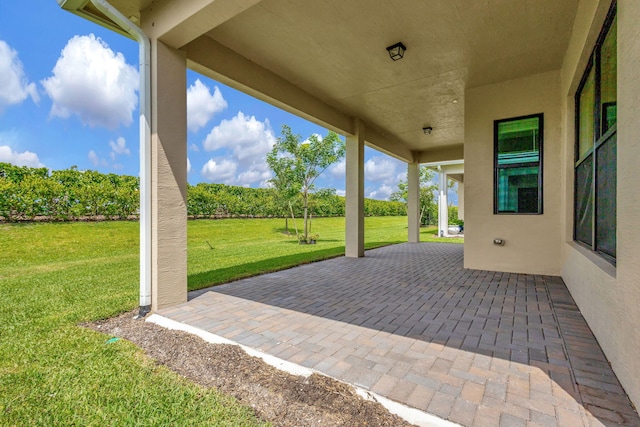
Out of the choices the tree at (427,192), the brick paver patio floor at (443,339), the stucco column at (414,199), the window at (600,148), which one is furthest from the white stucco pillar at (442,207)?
the window at (600,148)

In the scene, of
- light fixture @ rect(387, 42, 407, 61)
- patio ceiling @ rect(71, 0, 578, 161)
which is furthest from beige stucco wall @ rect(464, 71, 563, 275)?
light fixture @ rect(387, 42, 407, 61)

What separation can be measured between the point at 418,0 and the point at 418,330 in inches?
144

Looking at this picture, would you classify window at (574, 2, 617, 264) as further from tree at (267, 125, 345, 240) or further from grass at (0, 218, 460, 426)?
tree at (267, 125, 345, 240)

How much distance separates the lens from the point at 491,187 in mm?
5922

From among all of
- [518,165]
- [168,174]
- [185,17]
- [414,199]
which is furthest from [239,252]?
[518,165]

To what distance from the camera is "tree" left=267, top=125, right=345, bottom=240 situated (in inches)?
456

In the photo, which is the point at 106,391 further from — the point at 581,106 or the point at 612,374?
the point at 581,106

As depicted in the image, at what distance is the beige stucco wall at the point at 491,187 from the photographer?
532 cm

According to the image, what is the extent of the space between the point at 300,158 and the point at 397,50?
7476 mm

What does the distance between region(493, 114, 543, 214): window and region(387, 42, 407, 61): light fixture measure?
2.71m

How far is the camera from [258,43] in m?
4.41

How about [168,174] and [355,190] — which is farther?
[355,190]

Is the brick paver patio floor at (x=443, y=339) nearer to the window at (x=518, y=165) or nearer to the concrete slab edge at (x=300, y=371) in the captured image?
the concrete slab edge at (x=300, y=371)

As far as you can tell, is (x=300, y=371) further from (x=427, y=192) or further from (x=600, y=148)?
(x=427, y=192)
